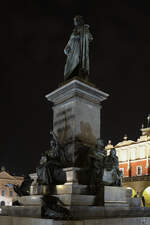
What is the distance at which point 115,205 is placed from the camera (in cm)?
684

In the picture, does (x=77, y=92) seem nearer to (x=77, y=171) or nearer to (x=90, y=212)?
(x=77, y=171)

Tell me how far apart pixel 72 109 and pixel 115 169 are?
7.43 ft

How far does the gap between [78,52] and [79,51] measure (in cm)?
5

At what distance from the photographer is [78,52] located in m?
9.80

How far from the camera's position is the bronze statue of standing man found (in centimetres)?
973

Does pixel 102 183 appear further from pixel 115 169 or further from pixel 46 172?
pixel 46 172

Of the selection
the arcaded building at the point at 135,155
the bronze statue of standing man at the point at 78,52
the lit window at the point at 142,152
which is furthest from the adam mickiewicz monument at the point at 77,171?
the lit window at the point at 142,152

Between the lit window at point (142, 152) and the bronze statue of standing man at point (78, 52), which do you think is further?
the lit window at point (142, 152)

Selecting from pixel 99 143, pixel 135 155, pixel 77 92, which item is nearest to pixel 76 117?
pixel 77 92

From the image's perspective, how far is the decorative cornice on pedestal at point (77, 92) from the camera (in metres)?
8.78

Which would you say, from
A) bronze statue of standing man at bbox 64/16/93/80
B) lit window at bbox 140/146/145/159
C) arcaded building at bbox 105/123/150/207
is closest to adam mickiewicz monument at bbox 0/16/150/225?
bronze statue of standing man at bbox 64/16/93/80

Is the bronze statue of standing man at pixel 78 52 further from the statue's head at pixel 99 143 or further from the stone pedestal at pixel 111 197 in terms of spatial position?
the stone pedestal at pixel 111 197

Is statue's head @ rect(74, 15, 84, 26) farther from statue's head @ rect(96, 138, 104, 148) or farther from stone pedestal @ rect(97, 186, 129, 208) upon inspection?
stone pedestal @ rect(97, 186, 129, 208)

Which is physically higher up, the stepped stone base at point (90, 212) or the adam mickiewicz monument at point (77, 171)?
the adam mickiewicz monument at point (77, 171)
